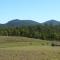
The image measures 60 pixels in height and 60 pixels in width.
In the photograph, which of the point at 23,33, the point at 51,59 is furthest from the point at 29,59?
the point at 23,33

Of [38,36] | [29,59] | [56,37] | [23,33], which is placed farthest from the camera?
[23,33]

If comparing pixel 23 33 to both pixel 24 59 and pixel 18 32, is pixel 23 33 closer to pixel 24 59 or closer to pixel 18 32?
pixel 18 32

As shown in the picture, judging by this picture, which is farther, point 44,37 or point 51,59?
point 44,37

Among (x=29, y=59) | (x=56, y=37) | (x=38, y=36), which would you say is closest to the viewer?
(x=29, y=59)

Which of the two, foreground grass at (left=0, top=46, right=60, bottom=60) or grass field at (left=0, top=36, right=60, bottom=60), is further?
grass field at (left=0, top=36, right=60, bottom=60)

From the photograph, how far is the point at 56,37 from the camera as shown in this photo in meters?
108

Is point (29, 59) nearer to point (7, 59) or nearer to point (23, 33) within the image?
point (7, 59)

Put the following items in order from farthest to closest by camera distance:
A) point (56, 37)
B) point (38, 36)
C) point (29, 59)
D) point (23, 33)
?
1. point (23, 33)
2. point (38, 36)
3. point (56, 37)
4. point (29, 59)

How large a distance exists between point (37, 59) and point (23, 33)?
109m

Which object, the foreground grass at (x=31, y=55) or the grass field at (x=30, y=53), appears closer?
the foreground grass at (x=31, y=55)

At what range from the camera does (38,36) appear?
118 m

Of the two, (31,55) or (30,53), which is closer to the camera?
(31,55)

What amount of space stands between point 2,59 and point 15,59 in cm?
138

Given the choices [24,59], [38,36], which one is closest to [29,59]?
[24,59]
